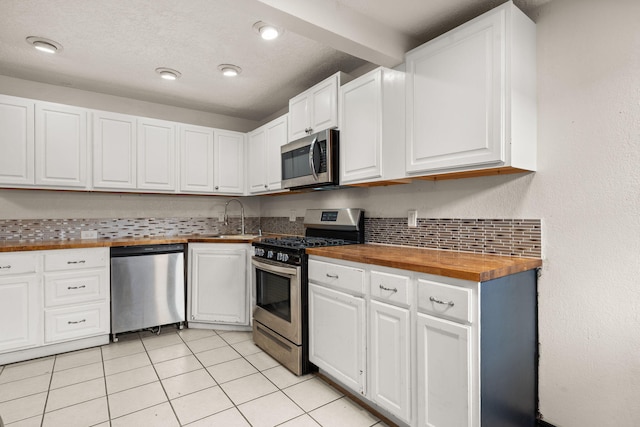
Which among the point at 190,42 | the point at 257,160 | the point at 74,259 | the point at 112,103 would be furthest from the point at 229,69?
the point at 74,259

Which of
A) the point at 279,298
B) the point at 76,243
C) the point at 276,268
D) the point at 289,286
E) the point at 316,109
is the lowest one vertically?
the point at 279,298

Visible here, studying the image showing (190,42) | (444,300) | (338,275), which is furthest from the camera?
(190,42)

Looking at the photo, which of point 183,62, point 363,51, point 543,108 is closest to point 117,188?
point 183,62

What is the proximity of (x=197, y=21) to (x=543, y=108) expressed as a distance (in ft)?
7.01

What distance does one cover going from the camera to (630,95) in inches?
59.2

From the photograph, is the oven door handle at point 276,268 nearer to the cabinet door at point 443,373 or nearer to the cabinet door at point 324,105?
the cabinet door at point 443,373

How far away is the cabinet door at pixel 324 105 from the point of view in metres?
2.54

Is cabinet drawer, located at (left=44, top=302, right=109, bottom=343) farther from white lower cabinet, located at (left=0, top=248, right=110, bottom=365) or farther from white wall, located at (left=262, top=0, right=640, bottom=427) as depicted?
white wall, located at (left=262, top=0, right=640, bottom=427)

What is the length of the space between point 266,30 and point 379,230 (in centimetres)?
167

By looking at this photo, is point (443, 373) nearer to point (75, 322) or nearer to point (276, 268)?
point (276, 268)

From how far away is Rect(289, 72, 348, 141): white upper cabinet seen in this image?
2.54 metres

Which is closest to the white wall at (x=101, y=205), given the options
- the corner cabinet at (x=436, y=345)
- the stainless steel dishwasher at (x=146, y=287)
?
the stainless steel dishwasher at (x=146, y=287)

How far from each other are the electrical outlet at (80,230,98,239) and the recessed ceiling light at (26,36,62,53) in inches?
65.2

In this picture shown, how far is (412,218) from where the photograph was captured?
239 cm
